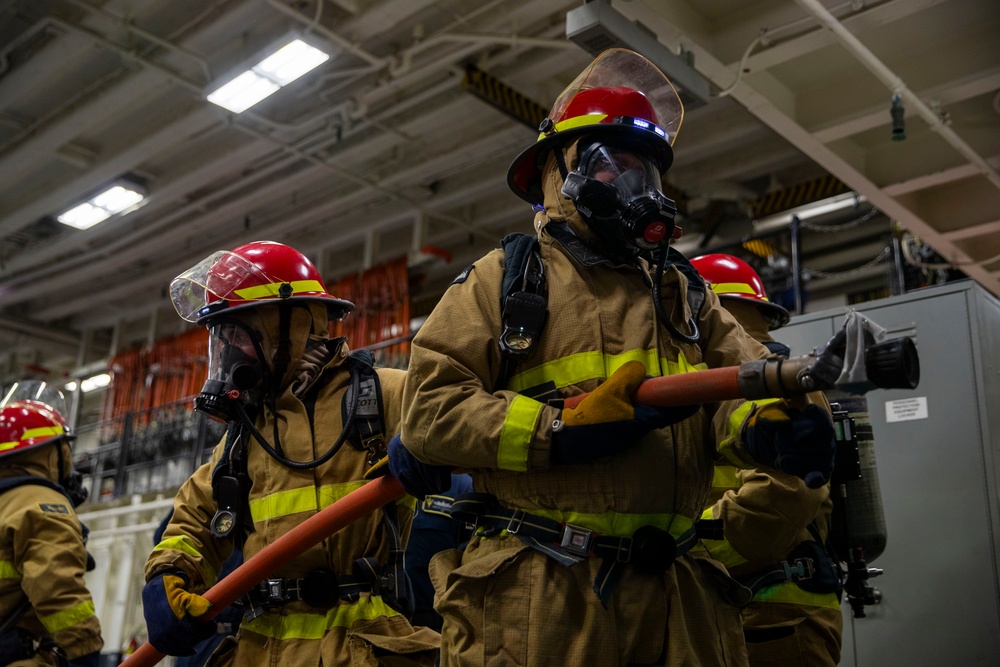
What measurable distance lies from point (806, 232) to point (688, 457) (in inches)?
366

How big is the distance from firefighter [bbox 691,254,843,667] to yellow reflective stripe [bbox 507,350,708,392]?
797mm

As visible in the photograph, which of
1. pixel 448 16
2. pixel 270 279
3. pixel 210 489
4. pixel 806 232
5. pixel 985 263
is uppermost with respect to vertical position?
pixel 448 16

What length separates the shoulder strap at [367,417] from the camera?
303 cm

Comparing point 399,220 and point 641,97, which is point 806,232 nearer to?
point 399,220

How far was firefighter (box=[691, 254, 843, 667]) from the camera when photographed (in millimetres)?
2795

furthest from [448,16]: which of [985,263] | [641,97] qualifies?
[641,97]

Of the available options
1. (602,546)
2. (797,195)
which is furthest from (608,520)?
(797,195)

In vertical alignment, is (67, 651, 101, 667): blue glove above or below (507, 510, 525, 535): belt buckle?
below

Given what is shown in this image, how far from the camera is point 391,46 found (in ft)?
26.7

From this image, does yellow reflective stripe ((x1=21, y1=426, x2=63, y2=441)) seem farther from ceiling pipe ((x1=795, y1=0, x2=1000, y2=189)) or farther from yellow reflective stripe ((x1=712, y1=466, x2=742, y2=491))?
ceiling pipe ((x1=795, y1=0, x2=1000, y2=189))

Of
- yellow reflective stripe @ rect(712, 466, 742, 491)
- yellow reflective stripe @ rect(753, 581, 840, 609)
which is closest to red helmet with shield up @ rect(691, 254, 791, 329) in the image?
yellow reflective stripe @ rect(712, 466, 742, 491)

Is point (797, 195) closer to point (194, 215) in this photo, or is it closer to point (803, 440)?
point (194, 215)

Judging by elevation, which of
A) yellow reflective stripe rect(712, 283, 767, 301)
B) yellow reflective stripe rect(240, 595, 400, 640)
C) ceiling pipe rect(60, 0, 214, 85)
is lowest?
yellow reflective stripe rect(240, 595, 400, 640)

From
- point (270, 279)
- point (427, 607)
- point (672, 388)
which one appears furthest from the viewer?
point (427, 607)
